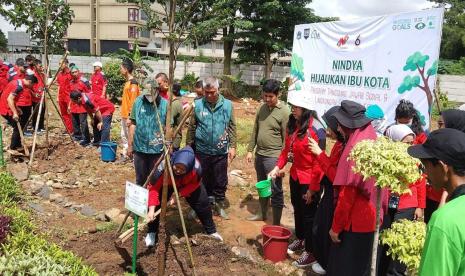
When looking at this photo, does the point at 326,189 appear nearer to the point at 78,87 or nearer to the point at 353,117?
the point at 353,117

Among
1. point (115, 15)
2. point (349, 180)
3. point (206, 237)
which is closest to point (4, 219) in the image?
point (206, 237)

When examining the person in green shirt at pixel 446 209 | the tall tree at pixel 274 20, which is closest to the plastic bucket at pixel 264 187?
the person in green shirt at pixel 446 209

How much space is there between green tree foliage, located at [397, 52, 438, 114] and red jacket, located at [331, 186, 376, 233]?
8.15 feet

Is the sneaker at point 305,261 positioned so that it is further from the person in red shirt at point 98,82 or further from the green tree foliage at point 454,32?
the green tree foliage at point 454,32

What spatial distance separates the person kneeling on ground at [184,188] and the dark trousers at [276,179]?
884mm

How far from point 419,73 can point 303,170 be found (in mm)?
2050

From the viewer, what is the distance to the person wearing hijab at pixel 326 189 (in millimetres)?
A: 3393

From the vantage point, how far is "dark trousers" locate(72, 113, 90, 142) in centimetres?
895

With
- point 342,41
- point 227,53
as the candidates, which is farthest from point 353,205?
point 227,53

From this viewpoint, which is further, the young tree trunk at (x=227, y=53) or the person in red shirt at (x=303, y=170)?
the young tree trunk at (x=227, y=53)

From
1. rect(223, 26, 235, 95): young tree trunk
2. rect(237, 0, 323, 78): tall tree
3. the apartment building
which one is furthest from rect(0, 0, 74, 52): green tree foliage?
the apartment building

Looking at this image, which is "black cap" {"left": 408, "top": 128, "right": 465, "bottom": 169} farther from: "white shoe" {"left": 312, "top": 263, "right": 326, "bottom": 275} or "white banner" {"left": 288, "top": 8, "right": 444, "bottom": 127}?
"white shoe" {"left": 312, "top": 263, "right": 326, "bottom": 275}

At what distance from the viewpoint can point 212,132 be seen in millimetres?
5324

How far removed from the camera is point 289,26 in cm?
1973
